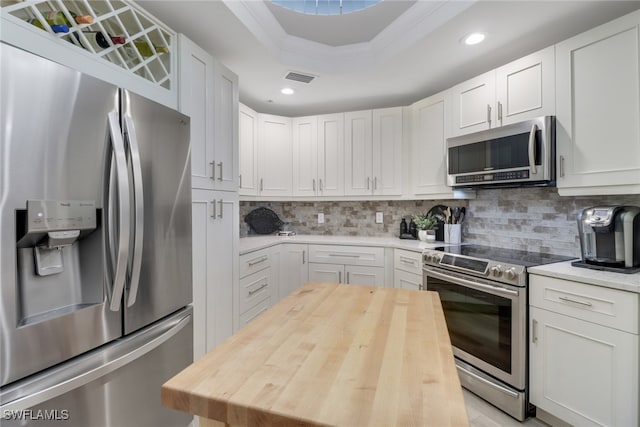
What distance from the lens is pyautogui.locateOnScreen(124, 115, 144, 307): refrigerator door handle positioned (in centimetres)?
125

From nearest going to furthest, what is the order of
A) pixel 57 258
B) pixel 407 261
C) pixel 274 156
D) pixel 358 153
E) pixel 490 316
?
pixel 57 258 → pixel 490 316 → pixel 407 261 → pixel 358 153 → pixel 274 156

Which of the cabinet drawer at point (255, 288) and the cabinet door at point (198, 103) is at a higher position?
the cabinet door at point (198, 103)

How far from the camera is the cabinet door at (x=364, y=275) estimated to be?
9.60 feet

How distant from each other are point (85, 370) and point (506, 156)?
2.61 m

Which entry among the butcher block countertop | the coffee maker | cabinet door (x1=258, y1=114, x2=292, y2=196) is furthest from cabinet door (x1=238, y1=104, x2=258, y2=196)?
the coffee maker

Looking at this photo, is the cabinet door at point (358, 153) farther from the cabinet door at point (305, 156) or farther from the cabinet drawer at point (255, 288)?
the cabinet drawer at point (255, 288)

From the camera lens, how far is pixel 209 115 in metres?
1.99

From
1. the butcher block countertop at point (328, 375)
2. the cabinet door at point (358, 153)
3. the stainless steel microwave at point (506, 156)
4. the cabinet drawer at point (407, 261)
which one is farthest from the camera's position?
the cabinet door at point (358, 153)

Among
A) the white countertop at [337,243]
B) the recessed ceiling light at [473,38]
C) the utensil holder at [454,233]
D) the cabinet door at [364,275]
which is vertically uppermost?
the recessed ceiling light at [473,38]

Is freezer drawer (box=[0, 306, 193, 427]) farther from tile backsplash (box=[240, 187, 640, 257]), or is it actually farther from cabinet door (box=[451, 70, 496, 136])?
cabinet door (box=[451, 70, 496, 136])

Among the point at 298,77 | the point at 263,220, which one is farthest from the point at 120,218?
the point at 263,220

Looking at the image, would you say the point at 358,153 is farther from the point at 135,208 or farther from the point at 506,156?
the point at 135,208

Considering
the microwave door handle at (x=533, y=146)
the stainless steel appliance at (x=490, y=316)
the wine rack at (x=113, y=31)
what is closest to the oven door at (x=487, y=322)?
the stainless steel appliance at (x=490, y=316)

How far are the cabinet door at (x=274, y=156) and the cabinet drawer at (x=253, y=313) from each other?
1160mm
